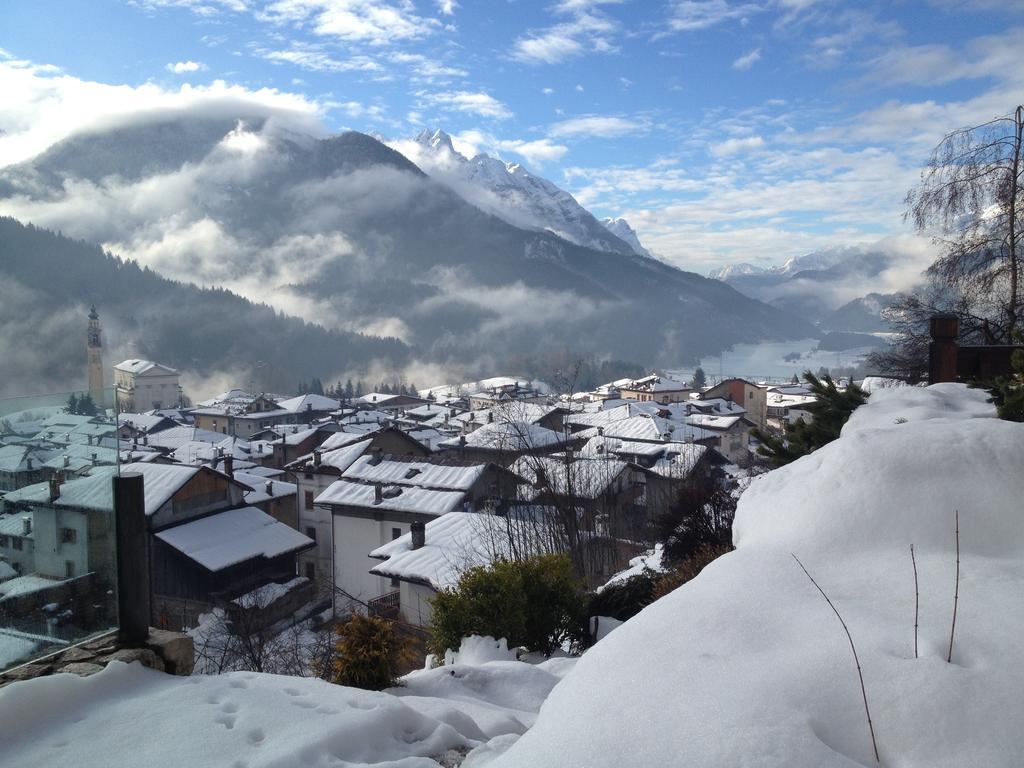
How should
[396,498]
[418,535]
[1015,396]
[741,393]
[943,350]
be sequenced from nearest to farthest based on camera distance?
[1015,396] < [943,350] < [418,535] < [396,498] < [741,393]

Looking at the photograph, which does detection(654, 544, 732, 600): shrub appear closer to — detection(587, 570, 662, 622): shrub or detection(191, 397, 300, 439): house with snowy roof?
detection(587, 570, 662, 622): shrub

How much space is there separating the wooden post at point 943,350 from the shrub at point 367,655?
838cm

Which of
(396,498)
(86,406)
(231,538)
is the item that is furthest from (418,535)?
(86,406)

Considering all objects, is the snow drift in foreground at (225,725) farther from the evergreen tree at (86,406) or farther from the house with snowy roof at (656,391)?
the house with snowy roof at (656,391)

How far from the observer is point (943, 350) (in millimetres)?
9914

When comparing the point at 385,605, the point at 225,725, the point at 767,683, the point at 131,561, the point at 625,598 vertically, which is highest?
the point at 767,683

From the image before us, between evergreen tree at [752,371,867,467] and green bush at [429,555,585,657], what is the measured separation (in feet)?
10.3

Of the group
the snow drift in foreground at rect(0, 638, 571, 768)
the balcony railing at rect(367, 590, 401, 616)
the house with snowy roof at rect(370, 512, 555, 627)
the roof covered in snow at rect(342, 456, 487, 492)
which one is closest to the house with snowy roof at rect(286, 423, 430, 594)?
the roof covered in snow at rect(342, 456, 487, 492)

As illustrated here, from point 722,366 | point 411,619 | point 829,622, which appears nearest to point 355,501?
point 411,619

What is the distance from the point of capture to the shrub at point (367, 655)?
19.7ft

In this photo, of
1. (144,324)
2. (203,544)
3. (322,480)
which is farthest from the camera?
(144,324)

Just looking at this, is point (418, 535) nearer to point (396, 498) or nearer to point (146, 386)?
point (396, 498)

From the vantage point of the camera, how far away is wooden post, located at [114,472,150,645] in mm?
5098

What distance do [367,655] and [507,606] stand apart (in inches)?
78.6
